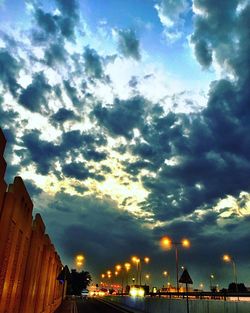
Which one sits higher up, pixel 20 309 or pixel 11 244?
pixel 11 244

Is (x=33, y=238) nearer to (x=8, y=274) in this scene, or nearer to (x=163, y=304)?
(x=8, y=274)

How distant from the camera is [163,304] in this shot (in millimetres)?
30266

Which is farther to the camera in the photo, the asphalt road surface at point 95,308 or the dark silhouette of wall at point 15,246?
the asphalt road surface at point 95,308

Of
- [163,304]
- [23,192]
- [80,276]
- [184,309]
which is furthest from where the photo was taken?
[80,276]

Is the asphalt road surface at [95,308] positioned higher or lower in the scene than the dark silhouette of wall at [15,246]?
lower

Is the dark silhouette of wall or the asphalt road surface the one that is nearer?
the dark silhouette of wall

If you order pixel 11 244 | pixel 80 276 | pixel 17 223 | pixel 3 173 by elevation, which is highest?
pixel 80 276

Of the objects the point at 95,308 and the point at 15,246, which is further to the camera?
the point at 95,308

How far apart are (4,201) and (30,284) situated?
951 cm

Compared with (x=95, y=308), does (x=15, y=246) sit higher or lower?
higher

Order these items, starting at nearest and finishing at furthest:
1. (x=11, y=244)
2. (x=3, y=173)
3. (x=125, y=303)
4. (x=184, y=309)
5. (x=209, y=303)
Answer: (x=3, y=173), (x=11, y=244), (x=209, y=303), (x=184, y=309), (x=125, y=303)

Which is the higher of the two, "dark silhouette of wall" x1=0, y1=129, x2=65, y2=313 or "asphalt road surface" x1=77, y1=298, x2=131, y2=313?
"dark silhouette of wall" x1=0, y1=129, x2=65, y2=313

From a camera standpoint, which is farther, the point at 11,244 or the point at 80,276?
the point at 80,276

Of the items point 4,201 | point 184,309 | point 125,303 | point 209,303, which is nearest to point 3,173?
point 4,201
